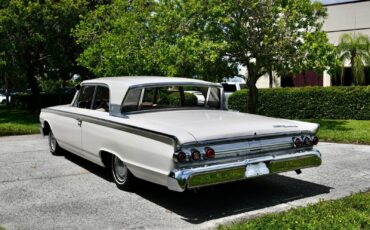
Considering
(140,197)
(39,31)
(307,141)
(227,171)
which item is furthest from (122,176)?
(39,31)

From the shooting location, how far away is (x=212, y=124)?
220 inches

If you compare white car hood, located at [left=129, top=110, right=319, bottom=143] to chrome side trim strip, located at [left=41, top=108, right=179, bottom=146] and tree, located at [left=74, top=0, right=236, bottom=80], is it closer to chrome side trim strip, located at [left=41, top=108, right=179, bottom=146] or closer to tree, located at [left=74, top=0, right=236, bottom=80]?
chrome side trim strip, located at [left=41, top=108, right=179, bottom=146]

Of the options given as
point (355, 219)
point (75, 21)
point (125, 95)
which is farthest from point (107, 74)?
point (355, 219)

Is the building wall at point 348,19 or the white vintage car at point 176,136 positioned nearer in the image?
the white vintage car at point 176,136

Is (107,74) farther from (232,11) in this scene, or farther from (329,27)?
(329,27)

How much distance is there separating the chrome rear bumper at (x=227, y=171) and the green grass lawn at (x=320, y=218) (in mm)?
548

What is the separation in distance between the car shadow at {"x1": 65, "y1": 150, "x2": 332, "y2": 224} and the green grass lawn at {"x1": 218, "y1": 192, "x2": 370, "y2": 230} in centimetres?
59

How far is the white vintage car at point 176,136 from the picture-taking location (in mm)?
5090

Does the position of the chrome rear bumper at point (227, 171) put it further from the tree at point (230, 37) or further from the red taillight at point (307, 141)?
the tree at point (230, 37)

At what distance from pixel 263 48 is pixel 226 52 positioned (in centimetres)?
113

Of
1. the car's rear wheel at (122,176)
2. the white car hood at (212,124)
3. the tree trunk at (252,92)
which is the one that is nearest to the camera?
the white car hood at (212,124)

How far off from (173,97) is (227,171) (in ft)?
7.84

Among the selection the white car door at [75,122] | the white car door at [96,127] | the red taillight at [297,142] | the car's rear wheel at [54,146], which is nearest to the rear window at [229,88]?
the car's rear wheel at [54,146]

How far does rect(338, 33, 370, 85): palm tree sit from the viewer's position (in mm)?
19297
